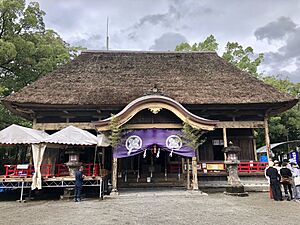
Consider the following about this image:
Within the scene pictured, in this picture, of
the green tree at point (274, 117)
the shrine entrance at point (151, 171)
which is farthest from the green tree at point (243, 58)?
the shrine entrance at point (151, 171)

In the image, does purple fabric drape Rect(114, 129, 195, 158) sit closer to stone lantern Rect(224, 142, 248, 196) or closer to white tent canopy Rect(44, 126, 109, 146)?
white tent canopy Rect(44, 126, 109, 146)

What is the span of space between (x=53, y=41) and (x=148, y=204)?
1653 cm

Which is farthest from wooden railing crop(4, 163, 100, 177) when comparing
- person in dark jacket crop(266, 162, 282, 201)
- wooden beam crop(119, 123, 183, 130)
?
person in dark jacket crop(266, 162, 282, 201)

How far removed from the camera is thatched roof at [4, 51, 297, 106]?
38.9 ft

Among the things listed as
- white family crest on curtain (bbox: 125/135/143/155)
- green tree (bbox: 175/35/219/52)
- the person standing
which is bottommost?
the person standing

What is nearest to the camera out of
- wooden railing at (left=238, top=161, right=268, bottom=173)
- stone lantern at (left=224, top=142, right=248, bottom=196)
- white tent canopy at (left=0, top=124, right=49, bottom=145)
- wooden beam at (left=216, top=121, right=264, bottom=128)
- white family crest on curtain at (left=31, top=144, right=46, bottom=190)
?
white family crest on curtain at (left=31, top=144, right=46, bottom=190)

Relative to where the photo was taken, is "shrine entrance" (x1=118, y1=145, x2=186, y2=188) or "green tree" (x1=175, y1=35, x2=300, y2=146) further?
"green tree" (x1=175, y1=35, x2=300, y2=146)

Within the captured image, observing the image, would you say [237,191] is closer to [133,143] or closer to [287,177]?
[287,177]

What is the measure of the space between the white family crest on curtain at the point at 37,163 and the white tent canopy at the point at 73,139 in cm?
43

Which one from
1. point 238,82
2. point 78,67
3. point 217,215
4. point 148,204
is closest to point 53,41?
point 78,67

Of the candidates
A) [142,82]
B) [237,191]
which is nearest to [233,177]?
[237,191]

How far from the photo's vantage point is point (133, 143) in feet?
32.6

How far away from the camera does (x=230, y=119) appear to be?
42.2ft

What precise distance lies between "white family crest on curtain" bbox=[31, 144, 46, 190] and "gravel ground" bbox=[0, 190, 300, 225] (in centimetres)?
92
